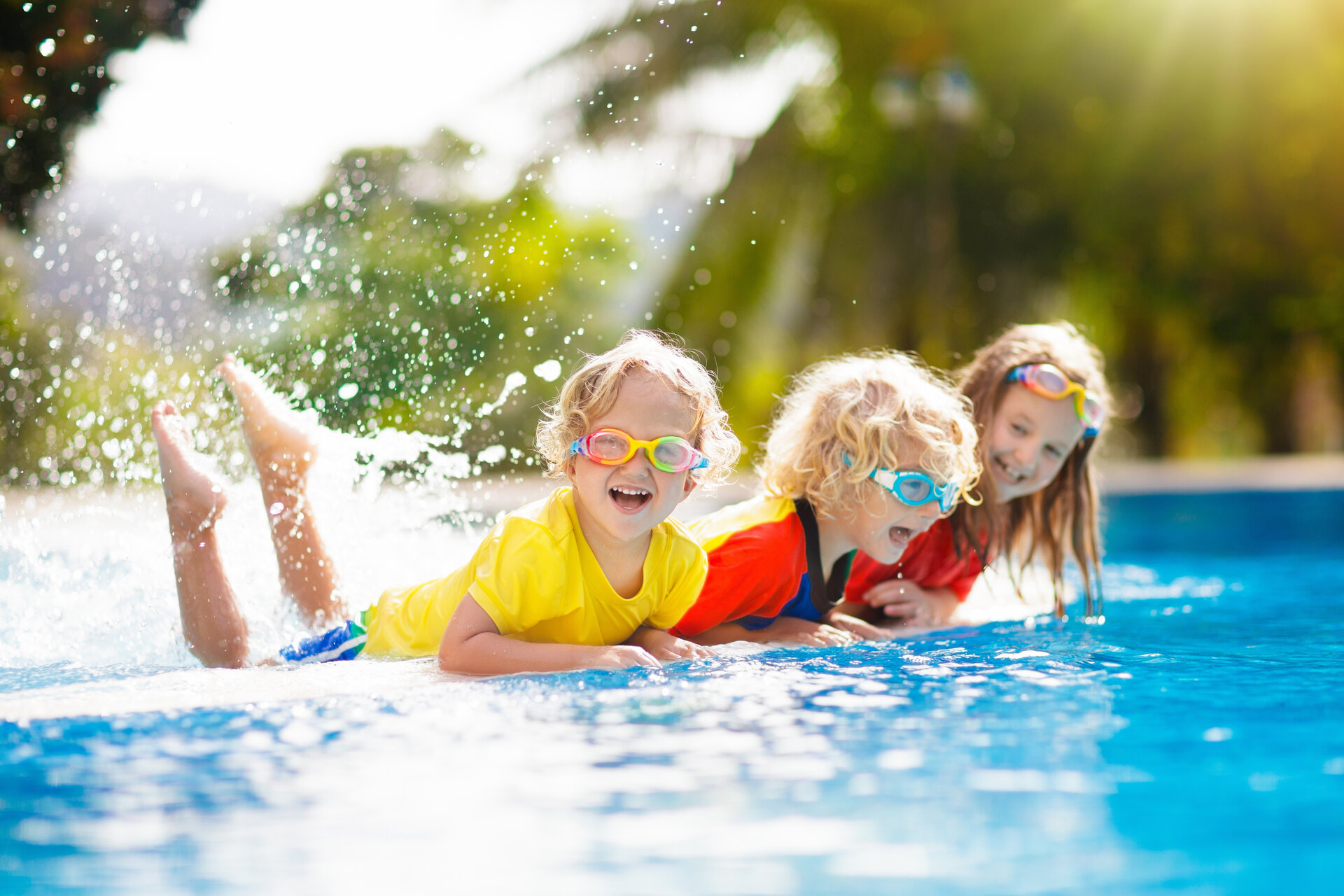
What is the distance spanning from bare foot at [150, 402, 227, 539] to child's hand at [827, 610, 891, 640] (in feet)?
6.41

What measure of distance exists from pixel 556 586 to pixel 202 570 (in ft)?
4.36

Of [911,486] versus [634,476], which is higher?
[634,476]

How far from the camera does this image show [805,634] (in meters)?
3.88

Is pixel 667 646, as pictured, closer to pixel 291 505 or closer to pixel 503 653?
pixel 503 653

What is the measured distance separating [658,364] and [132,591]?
271 centimetres

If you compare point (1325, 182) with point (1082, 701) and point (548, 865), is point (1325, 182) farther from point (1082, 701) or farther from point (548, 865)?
point (548, 865)

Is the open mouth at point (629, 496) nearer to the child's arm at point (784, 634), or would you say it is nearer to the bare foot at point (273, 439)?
the child's arm at point (784, 634)

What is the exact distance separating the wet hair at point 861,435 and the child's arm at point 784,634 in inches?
13.8

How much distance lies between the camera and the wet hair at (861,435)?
3.93m

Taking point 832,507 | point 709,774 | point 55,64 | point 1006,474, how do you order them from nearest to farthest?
point 709,774 → point 832,507 → point 1006,474 → point 55,64

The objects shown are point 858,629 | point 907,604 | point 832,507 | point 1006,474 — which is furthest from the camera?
point 1006,474

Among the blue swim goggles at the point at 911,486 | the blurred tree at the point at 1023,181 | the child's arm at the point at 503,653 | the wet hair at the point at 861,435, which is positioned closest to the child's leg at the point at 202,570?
→ the child's arm at the point at 503,653

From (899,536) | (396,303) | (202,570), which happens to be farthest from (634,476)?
(396,303)

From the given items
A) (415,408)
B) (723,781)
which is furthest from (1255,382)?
(723,781)
